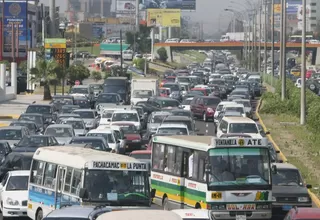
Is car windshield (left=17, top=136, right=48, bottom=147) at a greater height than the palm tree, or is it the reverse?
the palm tree

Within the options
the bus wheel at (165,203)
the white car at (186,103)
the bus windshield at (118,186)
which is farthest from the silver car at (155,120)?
the bus windshield at (118,186)

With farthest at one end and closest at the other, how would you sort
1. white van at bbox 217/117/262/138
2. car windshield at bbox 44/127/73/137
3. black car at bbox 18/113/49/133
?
1. black car at bbox 18/113/49/133
2. car windshield at bbox 44/127/73/137
3. white van at bbox 217/117/262/138

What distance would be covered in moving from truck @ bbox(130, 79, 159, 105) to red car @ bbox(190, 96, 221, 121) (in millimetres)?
5364

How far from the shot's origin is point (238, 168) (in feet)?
71.9

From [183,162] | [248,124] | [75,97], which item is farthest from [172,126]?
[75,97]

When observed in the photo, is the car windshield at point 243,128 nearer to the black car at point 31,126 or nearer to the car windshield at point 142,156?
the black car at point 31,126

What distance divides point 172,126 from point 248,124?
2.74 meters

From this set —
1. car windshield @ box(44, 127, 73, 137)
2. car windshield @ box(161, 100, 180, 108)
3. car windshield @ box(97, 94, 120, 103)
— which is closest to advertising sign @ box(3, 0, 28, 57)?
car windshield @ box(97, 94, 120, 103)

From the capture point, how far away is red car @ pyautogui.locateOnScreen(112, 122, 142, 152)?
41.3m

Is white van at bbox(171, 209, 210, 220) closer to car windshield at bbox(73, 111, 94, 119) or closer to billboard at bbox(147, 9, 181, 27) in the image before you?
car windshield at bbox(73, 111, 94, 119)

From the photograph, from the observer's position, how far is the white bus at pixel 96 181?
1964 cm

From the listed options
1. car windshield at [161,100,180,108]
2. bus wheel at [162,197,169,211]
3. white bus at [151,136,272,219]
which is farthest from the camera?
car windshield at [161,100,180,108]

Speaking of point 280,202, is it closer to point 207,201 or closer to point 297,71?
point 207,201

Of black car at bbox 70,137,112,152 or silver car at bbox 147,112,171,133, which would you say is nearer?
black car at bbox 70,137,112,152
